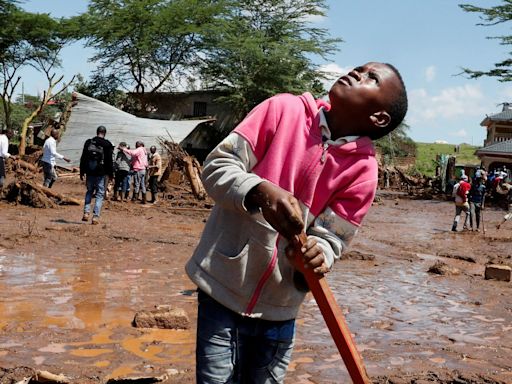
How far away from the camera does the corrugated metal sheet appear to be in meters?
27.8

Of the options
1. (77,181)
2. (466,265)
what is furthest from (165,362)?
(77,181)

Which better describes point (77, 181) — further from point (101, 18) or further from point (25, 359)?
point (25, 359)

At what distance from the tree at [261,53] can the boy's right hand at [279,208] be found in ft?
107

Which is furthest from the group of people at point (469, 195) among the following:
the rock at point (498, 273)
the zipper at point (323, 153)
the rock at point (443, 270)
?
the zipper at point (323, 153)

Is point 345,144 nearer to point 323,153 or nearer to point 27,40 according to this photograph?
point 323,153

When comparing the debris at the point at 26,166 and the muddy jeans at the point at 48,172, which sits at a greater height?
the muddy jeans at the point at 48,172

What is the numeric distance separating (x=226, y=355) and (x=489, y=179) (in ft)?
105

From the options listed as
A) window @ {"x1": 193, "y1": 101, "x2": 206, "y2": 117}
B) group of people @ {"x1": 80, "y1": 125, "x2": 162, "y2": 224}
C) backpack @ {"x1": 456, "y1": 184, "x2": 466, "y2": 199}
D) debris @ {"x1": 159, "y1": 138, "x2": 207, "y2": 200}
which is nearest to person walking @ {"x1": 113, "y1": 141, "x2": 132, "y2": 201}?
group of people @ {"x1": 80, "y1": 125, "x2": 162, "y2": 224}

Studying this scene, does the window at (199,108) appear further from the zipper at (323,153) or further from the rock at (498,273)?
the zipper at (323,153)

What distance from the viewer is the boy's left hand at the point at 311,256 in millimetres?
2000

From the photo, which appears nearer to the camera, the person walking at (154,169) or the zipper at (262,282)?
the zipper at (262,282)

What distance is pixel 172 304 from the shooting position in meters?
6.21

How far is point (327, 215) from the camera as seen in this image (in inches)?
89.3

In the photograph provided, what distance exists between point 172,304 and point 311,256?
14.5 feet
